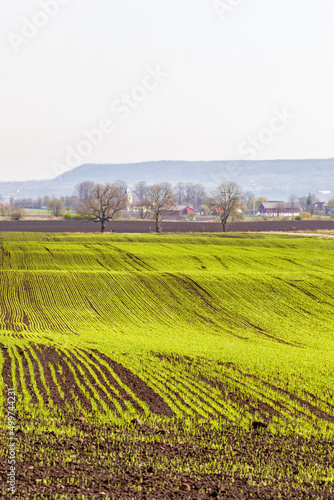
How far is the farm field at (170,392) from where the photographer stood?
11.0 meters

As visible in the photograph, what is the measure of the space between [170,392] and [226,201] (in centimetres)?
10009

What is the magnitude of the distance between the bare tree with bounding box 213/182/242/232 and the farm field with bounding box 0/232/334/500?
69.2m

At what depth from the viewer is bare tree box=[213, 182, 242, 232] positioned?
115 metres

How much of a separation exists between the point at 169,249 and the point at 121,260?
11331 mm

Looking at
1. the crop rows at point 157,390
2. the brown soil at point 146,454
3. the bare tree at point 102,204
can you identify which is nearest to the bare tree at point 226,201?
the bare tree at point 102,204

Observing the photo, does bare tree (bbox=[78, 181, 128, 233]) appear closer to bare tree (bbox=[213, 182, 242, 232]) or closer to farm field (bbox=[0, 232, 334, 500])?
bare tree (bbox=[213, 182, 242, 232])

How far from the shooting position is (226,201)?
379ft

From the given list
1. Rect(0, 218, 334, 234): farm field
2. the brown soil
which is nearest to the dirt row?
Rect(0, 218, 334, 234): farm field

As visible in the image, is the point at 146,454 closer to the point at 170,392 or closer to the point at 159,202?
the point at 170,392

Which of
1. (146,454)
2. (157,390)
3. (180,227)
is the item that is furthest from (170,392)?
(180,227)

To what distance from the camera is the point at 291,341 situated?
3241 centimetres

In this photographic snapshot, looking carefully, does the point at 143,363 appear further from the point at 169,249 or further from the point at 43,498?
the point at 169,249

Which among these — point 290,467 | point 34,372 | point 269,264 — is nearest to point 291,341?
point 34,372

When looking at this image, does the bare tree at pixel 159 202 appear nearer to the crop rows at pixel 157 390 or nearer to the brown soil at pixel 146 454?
the crop rows at pixel 157 390
